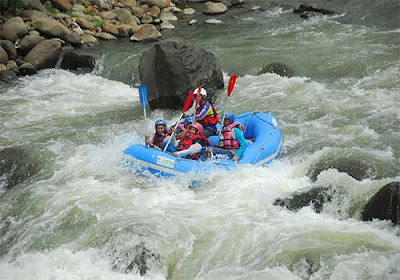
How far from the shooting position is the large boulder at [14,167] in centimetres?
789

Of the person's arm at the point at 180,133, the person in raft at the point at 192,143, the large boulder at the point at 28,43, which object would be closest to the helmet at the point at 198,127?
the person in raft at the point at 192,143

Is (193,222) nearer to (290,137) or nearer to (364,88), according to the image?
(290,137)

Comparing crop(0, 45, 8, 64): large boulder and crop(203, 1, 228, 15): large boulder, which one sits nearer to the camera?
crop(0, 45, 8, 64): large boulder

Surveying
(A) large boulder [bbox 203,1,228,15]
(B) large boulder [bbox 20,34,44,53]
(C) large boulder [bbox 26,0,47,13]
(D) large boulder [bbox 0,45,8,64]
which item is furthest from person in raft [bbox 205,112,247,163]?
(A) large boulder [bbox 203,1,228,15]

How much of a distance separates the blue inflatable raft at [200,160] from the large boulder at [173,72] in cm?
251

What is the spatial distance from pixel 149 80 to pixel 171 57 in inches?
25.7

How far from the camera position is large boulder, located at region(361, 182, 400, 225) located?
5859mm

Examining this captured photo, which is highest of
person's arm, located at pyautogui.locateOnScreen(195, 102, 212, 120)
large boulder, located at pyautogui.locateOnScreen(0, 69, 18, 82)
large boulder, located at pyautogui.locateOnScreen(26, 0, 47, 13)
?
large boulder, located at pyautogui.locateOnScreen(26, 0, 47, 13)

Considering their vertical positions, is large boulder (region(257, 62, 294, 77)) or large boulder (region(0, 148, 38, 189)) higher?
large boulder (region(0, 148, 38, 189))

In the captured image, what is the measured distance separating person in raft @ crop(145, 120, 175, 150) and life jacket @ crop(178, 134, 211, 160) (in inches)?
9.9

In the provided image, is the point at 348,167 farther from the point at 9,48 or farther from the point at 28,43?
the point at 28,43

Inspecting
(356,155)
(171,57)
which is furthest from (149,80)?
(356,155)

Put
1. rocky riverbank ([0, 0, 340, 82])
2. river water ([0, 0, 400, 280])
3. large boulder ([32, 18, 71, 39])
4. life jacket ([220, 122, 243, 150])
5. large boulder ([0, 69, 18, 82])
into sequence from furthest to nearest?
large boulder ([32, 18, 71, 39]), rocky riverbank ([0, 0, 340, 82]), large boulder ([0, 69, 18, 82]), life jacket ([220, 122, 243, 150]), river water ([0, 0, 400, 280])

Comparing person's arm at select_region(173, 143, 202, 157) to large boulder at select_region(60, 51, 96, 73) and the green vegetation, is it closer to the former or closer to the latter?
large boulder at select_region(60, 51, 96, 73)
